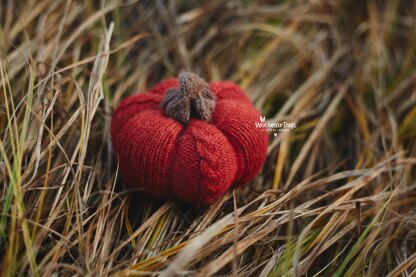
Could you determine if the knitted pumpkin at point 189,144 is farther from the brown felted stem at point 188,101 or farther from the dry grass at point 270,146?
the dry grass at point 270,146

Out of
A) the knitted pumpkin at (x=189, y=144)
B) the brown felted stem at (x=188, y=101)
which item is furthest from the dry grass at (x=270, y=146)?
the brown felted stem at (x=188, y=101)

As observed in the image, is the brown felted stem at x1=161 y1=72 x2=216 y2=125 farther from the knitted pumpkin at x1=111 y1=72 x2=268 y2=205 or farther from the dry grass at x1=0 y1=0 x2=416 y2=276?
the dry grass at x1=0 y1=0 x2=416 y2=276

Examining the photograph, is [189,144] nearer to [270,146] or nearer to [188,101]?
[188,101]

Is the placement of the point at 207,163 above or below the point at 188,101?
below

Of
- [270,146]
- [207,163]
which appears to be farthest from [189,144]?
[270,146]

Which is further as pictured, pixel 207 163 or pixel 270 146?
pixel 270 146

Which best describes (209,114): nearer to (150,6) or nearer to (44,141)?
(44,141)

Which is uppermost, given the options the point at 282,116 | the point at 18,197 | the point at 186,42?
the point at 186,42

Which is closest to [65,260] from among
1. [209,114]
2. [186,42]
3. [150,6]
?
[209,114]
